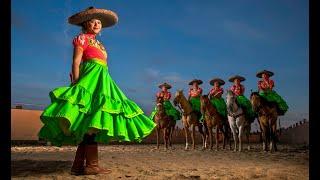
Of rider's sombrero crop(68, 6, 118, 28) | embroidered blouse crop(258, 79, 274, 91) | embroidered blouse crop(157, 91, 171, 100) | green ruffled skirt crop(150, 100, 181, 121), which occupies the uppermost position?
rider's sombrero crop(68, 6, 118, 28)

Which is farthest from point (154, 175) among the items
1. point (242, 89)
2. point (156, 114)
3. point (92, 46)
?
point (156, 114)

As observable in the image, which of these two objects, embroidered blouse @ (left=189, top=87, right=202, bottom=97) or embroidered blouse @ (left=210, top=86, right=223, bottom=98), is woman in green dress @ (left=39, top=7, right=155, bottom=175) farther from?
embroidered blouse @ (left=189, top=87, right=202, bottom=97)

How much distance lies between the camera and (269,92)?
1320cm

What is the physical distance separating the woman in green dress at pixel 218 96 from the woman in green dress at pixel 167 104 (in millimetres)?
1794

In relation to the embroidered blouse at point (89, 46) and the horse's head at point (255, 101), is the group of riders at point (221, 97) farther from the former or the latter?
the embroidered blouse at point (89, 46)

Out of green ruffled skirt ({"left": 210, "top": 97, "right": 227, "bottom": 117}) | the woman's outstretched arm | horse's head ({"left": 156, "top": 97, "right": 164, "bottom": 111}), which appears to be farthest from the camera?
horse's head ({"left": 156, "top": 97, "right": 164, "bottom": 111})

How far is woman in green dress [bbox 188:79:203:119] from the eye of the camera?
15.1 meters

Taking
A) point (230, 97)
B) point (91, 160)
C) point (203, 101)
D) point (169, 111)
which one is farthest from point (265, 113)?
point (91, 160)

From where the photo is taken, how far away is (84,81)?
17.4 feet

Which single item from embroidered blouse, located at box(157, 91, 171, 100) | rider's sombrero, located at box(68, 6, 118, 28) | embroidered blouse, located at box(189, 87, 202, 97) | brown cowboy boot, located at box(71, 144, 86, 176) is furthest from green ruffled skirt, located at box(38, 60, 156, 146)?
embroidered blouse, located at box(157, 91, 171, 100)

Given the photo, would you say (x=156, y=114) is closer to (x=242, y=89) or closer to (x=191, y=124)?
(x=191, y=124)

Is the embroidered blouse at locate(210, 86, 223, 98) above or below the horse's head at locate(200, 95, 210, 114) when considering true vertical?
above
